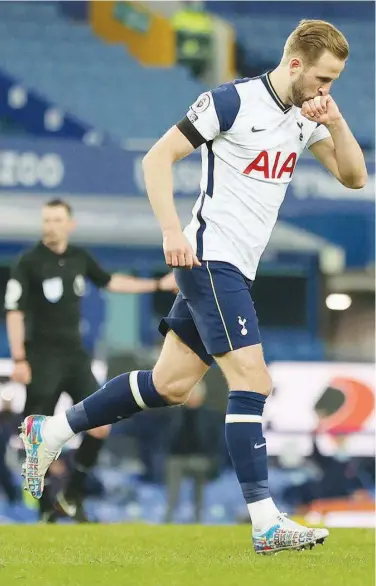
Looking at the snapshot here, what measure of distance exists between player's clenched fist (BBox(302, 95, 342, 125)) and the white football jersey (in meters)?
0.19

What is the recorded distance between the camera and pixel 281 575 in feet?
14.3

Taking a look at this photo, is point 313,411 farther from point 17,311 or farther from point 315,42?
point 315,42

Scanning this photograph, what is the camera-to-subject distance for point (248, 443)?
4945 mm

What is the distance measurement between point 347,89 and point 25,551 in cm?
1763

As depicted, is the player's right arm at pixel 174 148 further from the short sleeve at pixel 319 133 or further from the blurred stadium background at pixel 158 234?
the blurred stadium background at pixel 158 234

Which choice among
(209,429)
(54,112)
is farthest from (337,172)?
(54,112)

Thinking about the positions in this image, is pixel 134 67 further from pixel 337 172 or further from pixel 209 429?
pixel 337 172

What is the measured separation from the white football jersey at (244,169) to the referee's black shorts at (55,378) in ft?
11.0

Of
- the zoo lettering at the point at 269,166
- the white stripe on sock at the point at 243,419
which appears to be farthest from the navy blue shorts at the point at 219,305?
the zoo lettering at the point at 269,166

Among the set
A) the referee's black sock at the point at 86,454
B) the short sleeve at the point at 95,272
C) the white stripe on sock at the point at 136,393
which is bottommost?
the referee's black sock at the point at 86,454

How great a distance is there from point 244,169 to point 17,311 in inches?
144

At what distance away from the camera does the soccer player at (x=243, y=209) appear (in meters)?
4.91

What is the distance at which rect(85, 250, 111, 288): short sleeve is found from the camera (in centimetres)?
833

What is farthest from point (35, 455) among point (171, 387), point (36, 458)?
point (171, 387)
